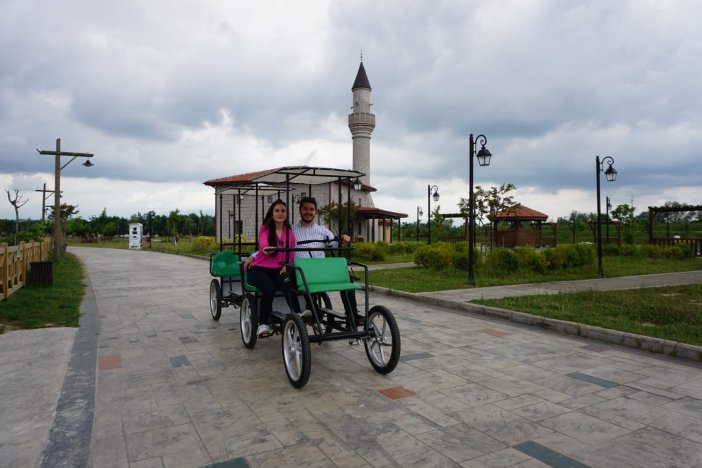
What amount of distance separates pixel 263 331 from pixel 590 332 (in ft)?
14.6

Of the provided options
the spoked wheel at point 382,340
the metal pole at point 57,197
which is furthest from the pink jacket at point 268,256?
the metal pole at point 57,197

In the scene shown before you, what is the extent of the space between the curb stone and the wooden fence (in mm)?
8590

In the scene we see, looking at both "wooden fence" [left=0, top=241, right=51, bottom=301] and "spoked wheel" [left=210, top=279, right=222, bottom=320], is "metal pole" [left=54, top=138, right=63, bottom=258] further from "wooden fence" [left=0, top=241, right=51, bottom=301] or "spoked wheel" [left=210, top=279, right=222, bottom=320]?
"spoked wheel" [left=210, top=279, right=222, bottom=320]

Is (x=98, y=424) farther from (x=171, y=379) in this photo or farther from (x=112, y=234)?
(x=112, y=234)

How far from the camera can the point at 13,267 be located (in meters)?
10.4

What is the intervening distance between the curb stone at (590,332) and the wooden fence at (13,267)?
8.59 m

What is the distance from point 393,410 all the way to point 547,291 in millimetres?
7841

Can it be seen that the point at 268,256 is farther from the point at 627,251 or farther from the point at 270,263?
the point at 627,251

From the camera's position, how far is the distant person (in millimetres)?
5492

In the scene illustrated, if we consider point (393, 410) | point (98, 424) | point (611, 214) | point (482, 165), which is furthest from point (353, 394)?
point (611, 214)

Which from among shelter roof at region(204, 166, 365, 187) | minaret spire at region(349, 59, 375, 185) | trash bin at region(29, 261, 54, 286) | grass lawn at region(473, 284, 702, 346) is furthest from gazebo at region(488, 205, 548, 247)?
shelter roof at region(204, 166, 365, 187)

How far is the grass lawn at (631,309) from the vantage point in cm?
648

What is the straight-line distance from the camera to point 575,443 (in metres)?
3.30

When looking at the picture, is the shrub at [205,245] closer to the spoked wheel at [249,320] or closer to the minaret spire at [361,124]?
the minaret spire at [361,124]
